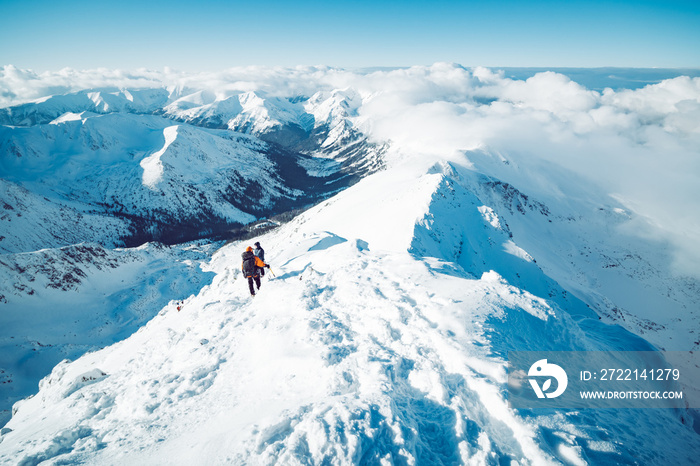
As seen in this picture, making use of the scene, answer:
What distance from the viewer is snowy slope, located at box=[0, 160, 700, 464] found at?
661 cm

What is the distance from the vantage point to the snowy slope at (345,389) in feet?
21.7

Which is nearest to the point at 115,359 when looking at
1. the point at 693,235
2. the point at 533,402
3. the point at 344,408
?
the point at 344,408

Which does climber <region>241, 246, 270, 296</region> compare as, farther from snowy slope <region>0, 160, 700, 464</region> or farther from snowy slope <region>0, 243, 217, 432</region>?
snowy slope <region>0, 243, 217, 432</region>

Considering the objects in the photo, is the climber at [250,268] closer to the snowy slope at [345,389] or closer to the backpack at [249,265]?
the backpack at [249,265]


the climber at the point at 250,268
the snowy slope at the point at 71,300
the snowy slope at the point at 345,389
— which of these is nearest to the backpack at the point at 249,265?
the climber at the point at 250,268

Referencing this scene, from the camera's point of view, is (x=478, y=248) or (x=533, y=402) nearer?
(x=533, y=402)

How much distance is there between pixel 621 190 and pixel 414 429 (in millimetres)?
204402

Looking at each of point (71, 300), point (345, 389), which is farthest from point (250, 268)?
point (71, 300)

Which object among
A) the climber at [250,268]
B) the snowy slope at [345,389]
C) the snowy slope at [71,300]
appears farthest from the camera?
the snowy slope at [71,300]

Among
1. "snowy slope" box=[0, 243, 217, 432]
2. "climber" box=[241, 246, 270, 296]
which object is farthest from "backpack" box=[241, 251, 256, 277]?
"snowy slope" box=[0, 243, 217, 432]

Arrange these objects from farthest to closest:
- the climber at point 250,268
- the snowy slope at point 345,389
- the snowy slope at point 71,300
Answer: the snowy slope at point 71,300, the climber at point 250,268, the snowy slope at point 345,389

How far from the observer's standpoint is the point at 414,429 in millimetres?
6891

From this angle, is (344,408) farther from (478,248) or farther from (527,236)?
(527,236)

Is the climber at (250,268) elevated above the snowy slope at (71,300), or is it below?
above
